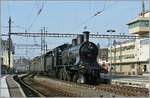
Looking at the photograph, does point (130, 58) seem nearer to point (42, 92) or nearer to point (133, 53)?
point (133, 53)

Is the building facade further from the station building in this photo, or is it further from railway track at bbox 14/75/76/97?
railway track at bbox 14/75/76/97

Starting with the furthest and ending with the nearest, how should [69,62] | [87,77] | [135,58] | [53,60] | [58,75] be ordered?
[135,58] → [53,60] → [58,75] → [69,62] → [87,77]

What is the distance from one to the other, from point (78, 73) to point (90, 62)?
4.89 ft

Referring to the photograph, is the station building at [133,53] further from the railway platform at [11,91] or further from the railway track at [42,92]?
the railway platform at [11,91]

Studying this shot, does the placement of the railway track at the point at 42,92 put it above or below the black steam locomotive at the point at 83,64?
below

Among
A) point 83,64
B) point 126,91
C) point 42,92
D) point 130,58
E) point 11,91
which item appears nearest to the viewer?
point 11,91

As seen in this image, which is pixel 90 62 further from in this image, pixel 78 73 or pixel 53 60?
pixel 53 60

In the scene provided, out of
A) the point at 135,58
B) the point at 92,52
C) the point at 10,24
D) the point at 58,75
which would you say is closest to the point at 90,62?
the point at 92,52

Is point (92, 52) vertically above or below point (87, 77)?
above

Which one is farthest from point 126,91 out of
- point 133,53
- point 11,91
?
point 133,53

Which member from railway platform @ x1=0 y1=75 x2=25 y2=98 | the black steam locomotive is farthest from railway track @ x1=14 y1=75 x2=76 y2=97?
the black steam locomotive

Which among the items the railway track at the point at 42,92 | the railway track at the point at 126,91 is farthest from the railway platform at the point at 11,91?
the railway track at the point at 126,91

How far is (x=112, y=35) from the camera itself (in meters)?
58.3

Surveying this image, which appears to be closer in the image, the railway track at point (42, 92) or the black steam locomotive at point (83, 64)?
the railway track at point (42, 92)
